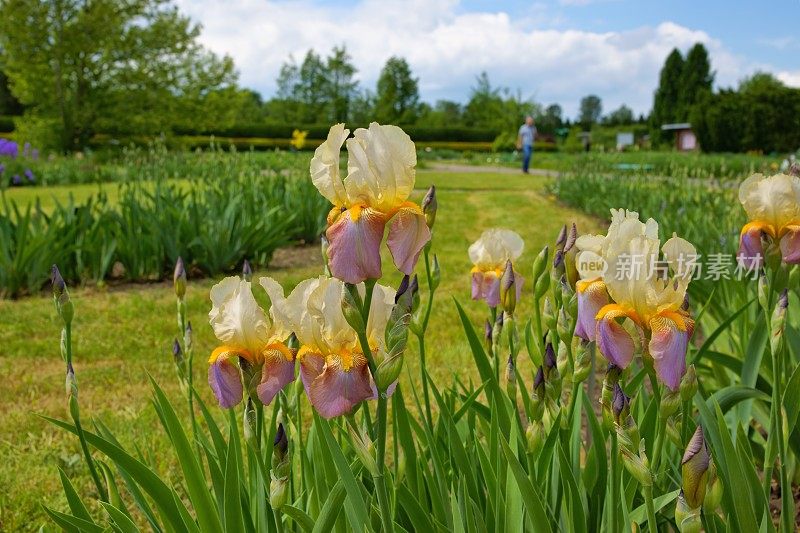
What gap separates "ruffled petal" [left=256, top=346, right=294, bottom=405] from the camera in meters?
1.19

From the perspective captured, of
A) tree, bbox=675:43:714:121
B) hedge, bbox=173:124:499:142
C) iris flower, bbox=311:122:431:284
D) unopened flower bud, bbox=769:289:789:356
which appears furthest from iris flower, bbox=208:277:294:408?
tree, bbox=675:43:714:121

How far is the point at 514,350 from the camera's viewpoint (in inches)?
65.1

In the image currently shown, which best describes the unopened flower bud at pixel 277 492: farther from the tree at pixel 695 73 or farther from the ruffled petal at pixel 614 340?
the tree at pixel 695 73

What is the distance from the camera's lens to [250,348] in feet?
4.06

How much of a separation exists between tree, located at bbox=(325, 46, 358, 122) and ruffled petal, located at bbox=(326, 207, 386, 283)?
35042 mm

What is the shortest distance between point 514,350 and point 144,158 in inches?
219

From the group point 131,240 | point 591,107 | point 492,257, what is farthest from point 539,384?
point 591,107

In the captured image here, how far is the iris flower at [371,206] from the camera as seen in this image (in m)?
1.01

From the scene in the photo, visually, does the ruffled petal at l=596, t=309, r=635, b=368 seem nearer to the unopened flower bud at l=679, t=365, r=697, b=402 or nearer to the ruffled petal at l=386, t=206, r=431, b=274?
the unopened flower bud at l=679, t=365, r=697, b=402

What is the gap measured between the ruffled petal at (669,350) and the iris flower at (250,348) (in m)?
0.62

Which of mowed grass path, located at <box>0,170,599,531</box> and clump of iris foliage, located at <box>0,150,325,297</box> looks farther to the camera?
clump of iris foliage, located at <box>0,150,325,297</box>

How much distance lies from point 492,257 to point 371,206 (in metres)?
0.97

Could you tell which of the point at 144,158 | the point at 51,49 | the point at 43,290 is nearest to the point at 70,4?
the point at 51,49

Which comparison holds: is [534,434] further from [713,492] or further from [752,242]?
[752,242]
